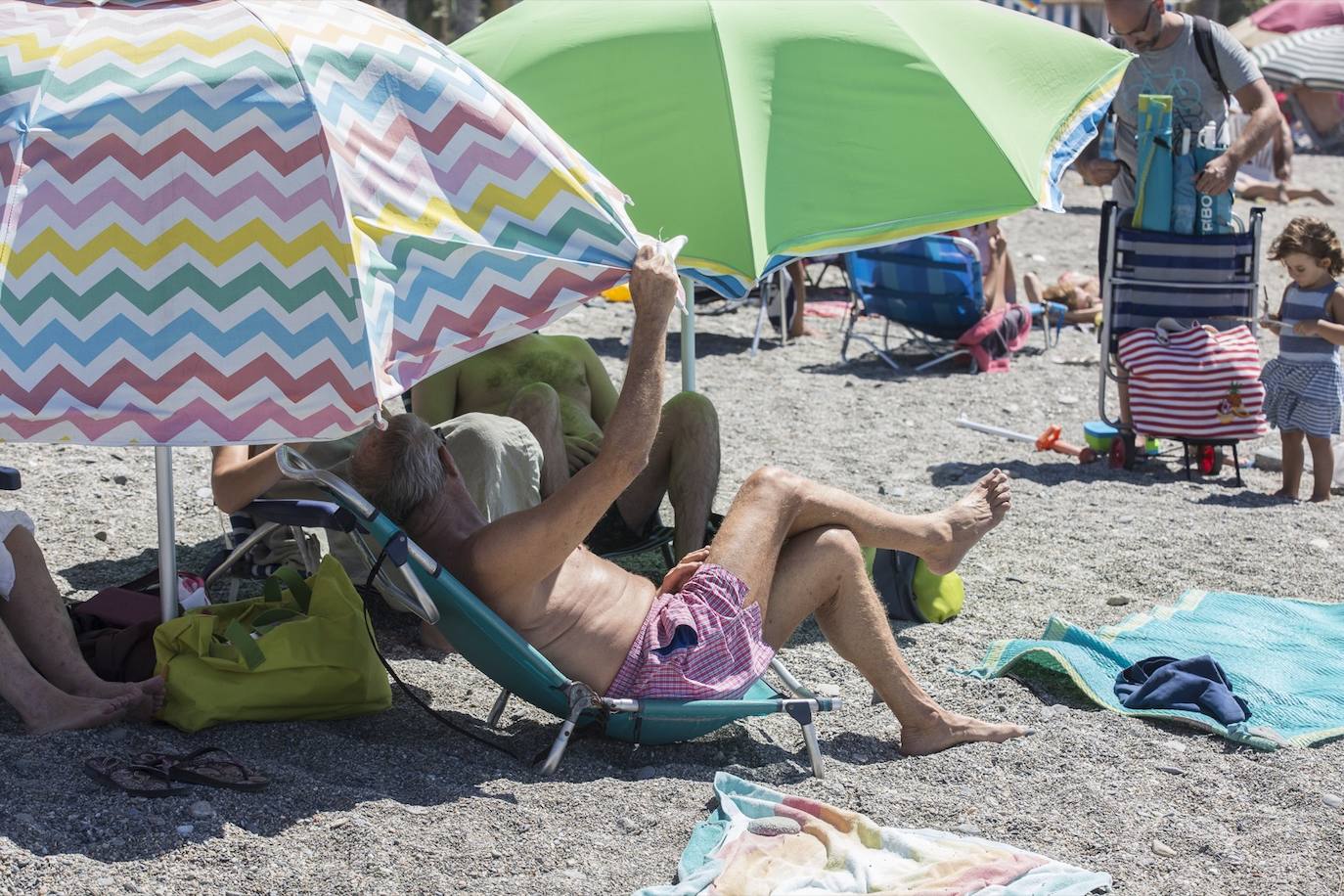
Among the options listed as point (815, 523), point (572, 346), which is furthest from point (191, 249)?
point (572, 346)

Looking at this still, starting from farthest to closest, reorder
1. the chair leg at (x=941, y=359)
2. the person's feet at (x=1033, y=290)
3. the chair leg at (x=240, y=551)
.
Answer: the person's feet at (x=1033, y=290) → the chair leg at (x=941, y=359) → the chair leg at (x=240, y=551)

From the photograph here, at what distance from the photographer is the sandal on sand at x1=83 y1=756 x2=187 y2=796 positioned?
324cm

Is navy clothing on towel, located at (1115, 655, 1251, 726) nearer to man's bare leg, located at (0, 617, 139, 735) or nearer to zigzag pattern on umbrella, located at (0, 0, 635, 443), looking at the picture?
zigzag pattern on umbrella, located at (0, 0, 635, 443)

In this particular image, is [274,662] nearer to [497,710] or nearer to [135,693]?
[135,693]

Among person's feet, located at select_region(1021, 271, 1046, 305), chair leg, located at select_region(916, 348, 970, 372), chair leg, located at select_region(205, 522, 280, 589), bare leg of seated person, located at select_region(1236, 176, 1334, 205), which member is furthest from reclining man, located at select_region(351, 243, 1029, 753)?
bare leg of seated person, located at select_region(1236, 176, 1334, 205)

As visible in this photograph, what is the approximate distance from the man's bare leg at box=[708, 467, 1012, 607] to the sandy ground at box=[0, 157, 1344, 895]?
47 centimetres

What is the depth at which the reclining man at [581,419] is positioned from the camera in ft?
16.3

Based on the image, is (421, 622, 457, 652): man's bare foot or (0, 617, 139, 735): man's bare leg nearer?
(0, 617, 139, 735): man's bare leg

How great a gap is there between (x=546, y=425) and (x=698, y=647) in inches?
55.7

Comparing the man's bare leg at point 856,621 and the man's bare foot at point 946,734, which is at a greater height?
the man's bare leg at point 856,621

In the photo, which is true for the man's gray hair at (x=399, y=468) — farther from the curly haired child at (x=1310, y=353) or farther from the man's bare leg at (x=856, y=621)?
the curly haired child at (x=1310, y=353)

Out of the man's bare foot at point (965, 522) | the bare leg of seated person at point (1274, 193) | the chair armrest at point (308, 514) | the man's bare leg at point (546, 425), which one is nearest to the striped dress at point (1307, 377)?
the man's bare foot at point (965, 522)

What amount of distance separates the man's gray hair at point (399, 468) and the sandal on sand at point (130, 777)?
81 centimetres

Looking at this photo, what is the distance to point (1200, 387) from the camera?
6816 mm
